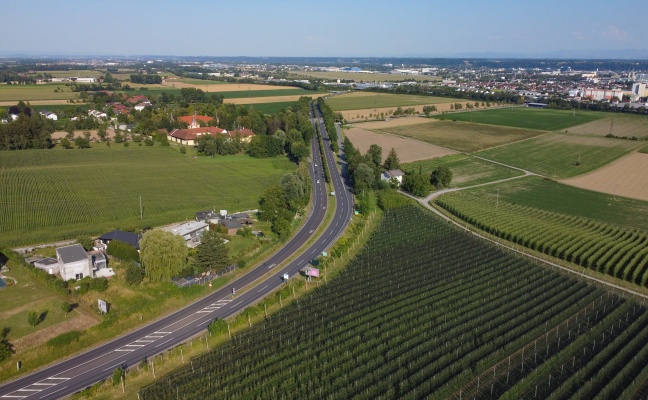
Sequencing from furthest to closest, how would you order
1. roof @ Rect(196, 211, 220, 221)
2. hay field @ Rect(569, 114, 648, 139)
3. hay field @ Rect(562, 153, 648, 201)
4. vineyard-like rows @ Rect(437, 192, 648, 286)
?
1. hay field @ Rect(569, 114, 648, 139)
2. hay field @ Rect(562, 153, 648, 201)
3. roof @ Rect(196, 211, 220, 221)
4. vineyard-like rows @ Rect(437, 192, 648, 286)

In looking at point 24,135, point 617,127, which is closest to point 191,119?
point 24,135

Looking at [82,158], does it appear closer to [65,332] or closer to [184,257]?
[184,257]

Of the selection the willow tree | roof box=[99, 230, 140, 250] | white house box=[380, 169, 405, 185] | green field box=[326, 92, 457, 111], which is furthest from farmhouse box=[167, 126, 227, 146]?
the willow tree

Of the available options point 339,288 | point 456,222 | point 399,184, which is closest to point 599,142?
point 399,184

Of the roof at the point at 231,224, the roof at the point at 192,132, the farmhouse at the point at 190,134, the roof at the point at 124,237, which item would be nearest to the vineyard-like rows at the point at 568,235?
the roof at the point at 231,224

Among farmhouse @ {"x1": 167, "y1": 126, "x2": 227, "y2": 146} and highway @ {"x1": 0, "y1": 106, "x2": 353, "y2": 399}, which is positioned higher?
farmhouse @ {"x1": 167, "y1": 126, "x2": 227, "y2": 146}

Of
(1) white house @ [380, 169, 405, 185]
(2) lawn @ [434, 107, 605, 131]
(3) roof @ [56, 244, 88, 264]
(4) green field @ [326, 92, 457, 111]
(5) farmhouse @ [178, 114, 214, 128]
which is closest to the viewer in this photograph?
(3) roof @ [56, 244, 88, 264]

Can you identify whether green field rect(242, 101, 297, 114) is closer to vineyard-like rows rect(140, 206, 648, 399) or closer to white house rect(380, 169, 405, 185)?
white house rect(380, 169, 405, 185)

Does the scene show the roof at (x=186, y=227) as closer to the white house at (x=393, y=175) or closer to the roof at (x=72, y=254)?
the roof at (x=72, y=254)
